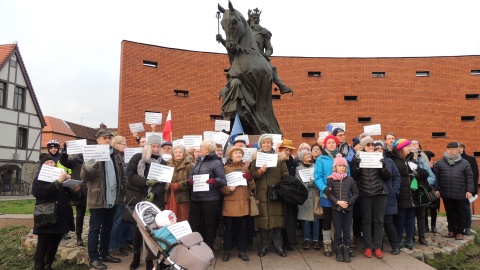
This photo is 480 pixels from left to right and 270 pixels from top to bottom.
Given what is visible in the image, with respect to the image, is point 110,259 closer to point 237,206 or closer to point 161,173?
point 161,173

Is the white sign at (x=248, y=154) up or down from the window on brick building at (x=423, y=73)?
down

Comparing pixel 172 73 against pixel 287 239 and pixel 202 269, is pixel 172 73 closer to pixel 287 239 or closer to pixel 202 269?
pixel 287 239

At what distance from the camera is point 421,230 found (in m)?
5.62

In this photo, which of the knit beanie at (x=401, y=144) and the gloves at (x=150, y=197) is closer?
the gloves at (x=150, y=197)

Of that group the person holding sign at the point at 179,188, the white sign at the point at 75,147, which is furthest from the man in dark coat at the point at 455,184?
the white sign at the point at 75,147

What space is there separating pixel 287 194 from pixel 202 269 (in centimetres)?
194

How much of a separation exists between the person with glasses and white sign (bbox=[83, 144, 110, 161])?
3586 mm

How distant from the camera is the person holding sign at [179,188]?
458 cm

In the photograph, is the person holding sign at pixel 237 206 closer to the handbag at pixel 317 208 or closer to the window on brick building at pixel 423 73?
the handbag at pixel 317 208

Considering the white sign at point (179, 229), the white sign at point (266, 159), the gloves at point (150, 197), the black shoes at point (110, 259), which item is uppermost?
the white sign at point (266, 159)

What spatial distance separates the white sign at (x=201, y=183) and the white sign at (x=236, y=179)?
11.7 inches

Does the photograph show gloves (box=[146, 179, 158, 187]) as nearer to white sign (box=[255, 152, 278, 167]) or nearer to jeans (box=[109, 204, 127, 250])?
jeans (box=[109, 204, 127, 250])

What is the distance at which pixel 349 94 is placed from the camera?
73.8ft

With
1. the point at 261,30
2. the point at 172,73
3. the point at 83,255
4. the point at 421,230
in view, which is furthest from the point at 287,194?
the point at 172,73
